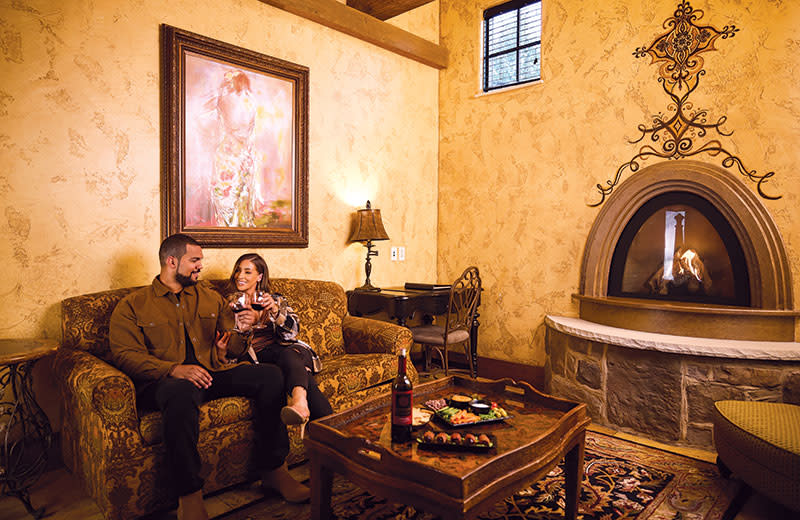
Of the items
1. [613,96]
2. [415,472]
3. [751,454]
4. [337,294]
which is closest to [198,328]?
[337,294]

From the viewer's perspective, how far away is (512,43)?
4.35 meters

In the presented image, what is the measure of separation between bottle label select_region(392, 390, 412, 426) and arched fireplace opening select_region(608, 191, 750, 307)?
98.4 inches

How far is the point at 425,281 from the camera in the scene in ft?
15.5

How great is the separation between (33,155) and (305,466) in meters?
2.06

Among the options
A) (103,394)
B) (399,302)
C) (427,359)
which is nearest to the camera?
(103,394)

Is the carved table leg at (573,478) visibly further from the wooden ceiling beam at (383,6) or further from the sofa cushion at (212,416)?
the wooden ceiling beam at (383,6)

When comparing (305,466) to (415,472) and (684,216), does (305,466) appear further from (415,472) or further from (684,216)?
(684,216)

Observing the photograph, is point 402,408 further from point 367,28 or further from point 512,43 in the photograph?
point 512,43

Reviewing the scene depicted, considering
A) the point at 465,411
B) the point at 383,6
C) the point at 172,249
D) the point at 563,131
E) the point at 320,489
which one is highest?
the point at 383,6

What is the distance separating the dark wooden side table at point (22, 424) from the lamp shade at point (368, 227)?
83.5 inches

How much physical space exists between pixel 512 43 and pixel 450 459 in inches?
150

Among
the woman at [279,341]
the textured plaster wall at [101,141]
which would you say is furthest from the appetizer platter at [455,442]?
the textured plaster wall at [101,141]

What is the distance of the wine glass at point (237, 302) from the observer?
2630mm

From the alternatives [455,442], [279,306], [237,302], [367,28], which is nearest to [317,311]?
[279,306]
